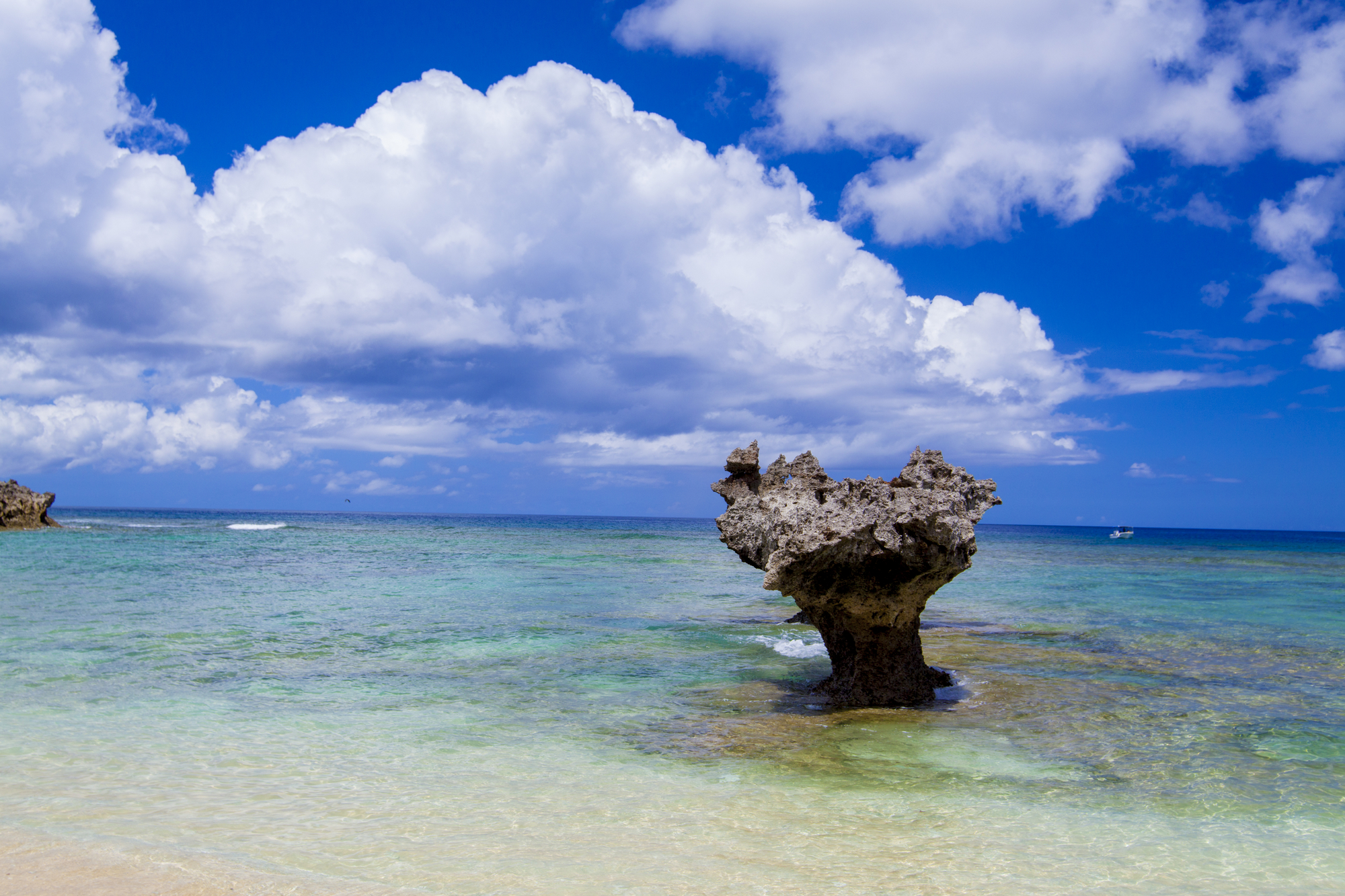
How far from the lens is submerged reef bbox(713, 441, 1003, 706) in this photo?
354 inches

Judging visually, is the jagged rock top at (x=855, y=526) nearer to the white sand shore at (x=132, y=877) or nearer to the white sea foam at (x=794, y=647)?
the white sea foam at (x=794, y=647)

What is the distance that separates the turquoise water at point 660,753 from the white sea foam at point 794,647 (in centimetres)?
12

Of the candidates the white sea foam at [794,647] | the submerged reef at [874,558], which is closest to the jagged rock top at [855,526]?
the submerged reef at [874,558]

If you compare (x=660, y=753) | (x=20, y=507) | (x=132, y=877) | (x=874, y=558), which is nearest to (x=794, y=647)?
(x=874, y=558)

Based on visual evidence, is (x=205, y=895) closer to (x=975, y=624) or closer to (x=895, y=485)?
(x=895, y=485)

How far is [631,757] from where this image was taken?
25.2 ft

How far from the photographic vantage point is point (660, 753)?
7.84 meters

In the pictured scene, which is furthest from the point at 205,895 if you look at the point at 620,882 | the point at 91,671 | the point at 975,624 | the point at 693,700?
the point at 975,624

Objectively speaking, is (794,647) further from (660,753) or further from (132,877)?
(132,877)

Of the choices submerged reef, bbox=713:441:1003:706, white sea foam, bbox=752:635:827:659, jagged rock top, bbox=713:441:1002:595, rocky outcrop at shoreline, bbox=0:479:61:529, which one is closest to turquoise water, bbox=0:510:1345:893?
white sea foam, bbox=752:635:827:659

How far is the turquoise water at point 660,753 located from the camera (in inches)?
207

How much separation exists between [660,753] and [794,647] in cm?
692

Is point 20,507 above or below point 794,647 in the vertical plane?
above

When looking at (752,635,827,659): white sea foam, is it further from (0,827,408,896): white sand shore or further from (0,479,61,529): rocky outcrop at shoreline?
(0,479,61,529): rocky outcrop at shoreline
